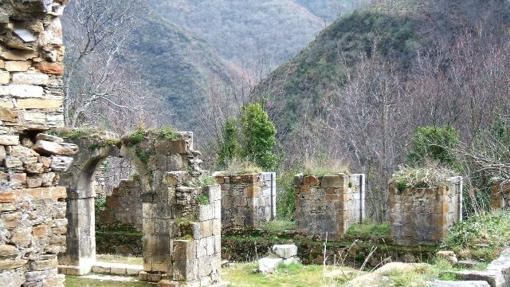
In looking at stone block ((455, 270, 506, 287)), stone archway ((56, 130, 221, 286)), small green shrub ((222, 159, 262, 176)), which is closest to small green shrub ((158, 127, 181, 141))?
stone archway ((56, 130, 221, 286))

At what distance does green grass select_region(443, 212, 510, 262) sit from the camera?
364 inches

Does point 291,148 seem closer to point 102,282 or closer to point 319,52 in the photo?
point 319,52

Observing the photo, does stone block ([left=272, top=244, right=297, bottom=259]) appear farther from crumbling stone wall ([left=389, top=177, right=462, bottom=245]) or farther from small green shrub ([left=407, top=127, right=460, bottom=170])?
small green shrub ([left=407, top=127, right=460, bottom=170])

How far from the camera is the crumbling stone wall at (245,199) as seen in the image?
17.4 m

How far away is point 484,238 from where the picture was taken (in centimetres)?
1027

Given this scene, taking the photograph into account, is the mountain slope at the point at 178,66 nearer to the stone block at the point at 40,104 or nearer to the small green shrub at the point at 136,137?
the small green shrub at the point at 136,137

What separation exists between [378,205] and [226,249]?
8018mm

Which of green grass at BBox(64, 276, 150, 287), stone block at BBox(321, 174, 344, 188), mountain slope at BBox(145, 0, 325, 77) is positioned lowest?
green grass at BBox(64, 276, 150, 287)

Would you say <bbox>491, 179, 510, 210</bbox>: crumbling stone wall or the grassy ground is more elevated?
<bbox>491, 179, 510, 210</bbox>: crumbling stone wall

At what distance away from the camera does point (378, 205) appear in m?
23.7

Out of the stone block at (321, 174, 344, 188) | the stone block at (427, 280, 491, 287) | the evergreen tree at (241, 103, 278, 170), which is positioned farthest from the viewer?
the evergreen tree at (241, 103, 278, 170)

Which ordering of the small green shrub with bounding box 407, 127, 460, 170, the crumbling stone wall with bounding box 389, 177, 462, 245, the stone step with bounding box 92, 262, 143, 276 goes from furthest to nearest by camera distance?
the small green shrub with bounding box 407, 127, 460, 170
the stone step with bounding box 92, 262, 143, 276
the crumbling stone wall with bounding box 389, 177, 462, 245

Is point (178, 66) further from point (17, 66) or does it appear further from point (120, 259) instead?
point (17, 66)

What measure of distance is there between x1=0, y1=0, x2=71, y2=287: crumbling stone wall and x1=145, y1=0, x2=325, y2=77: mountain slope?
50716 mm
